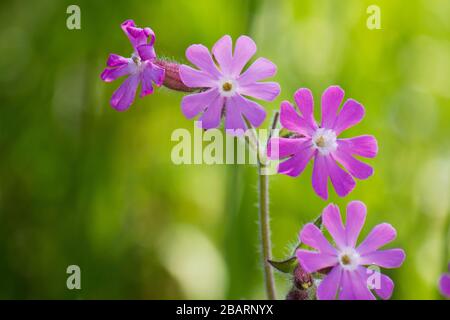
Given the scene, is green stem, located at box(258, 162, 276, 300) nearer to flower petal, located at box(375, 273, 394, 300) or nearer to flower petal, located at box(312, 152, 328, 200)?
flower petal, located at box(312, 152, 328, 200)

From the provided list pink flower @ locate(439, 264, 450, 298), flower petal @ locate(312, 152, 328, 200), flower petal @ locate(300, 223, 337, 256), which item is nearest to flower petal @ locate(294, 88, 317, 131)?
flower petal @ locate(312, 152, 328, 200)

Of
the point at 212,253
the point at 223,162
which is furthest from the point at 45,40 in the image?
the point at 212,253

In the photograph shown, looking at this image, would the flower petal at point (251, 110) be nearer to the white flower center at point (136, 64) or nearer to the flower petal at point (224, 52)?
the flower petal at point (224, 52)

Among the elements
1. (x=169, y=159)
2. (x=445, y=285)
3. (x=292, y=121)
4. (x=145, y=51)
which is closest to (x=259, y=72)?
(x=292, y=121)

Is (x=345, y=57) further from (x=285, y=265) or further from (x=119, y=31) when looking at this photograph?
(x=285, y=265)

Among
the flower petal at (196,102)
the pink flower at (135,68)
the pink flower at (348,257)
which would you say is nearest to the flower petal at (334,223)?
the pink flower at (348,257)

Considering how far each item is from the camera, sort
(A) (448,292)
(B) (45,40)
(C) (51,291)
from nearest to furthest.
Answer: (A) (448,292), (C) (51,291), (B) (45,40)
